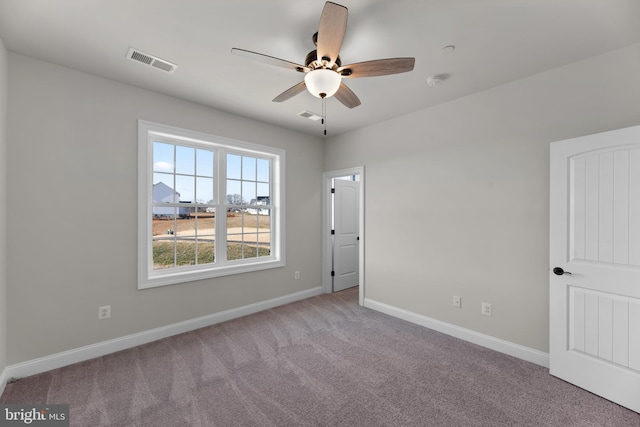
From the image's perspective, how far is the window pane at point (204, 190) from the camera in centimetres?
349

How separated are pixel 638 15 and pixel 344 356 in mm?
3423

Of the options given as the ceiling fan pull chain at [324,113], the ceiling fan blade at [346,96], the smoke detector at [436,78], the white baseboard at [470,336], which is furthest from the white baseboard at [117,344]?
the smoke detector at [436,78]

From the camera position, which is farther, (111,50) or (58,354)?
(58,354)

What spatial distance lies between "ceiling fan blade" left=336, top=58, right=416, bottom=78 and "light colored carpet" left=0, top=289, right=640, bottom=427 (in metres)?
2.41

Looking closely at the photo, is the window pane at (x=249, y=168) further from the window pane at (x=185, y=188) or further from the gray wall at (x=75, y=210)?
the gray wall at (x=75, y=210)

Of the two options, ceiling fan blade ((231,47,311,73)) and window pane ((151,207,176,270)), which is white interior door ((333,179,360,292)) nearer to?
window pane ((151,207,176,270))

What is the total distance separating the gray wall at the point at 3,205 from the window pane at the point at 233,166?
2020mm

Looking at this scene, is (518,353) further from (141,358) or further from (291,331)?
(141,358)

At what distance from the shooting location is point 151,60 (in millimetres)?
2375

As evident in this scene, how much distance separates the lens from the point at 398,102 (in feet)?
10.6

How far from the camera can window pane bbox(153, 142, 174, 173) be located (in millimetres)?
3169

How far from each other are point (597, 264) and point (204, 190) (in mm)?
3994

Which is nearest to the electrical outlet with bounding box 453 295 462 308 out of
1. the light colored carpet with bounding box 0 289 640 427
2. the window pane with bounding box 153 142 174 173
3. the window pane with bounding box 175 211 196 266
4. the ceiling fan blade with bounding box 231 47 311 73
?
the light colored carpet with bounding box 0 289 640 427

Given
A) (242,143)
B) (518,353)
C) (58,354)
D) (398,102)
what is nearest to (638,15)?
(398,102)
